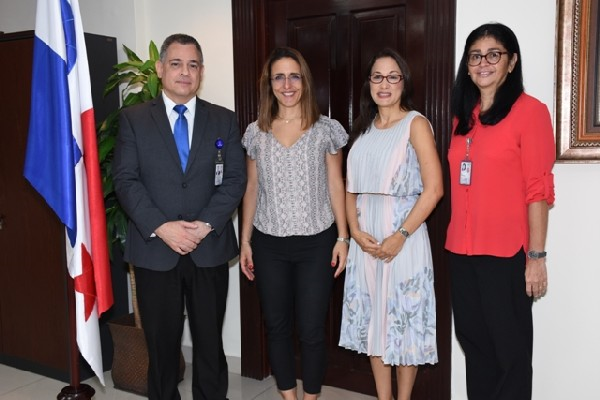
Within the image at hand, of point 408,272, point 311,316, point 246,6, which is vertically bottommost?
point 311,316

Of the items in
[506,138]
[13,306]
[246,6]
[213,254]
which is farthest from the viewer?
[13,306]

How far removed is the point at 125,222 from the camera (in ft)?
10.1

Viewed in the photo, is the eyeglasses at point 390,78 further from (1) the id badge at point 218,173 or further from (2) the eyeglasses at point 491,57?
(1) the id badge at point 218,173

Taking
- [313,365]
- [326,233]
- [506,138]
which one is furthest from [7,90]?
[506,138]

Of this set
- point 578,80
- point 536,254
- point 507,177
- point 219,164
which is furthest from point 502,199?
point 219,164

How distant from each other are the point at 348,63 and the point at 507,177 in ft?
3.84

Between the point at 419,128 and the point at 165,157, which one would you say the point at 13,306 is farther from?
the point at 419,128

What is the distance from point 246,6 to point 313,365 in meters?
1.90

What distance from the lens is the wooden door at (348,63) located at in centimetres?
→ 256

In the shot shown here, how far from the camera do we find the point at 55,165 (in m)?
2.08

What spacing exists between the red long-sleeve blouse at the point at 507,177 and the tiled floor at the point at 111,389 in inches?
52.6

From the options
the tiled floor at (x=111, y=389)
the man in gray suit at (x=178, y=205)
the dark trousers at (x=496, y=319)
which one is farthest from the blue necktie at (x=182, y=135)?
the tiled floor at (x=111, y=389)

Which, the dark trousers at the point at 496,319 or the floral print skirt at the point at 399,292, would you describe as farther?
the floral print skirt at the point at 399,292

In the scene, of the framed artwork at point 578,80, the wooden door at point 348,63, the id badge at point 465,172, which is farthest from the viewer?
the wooden door at point 348,63
